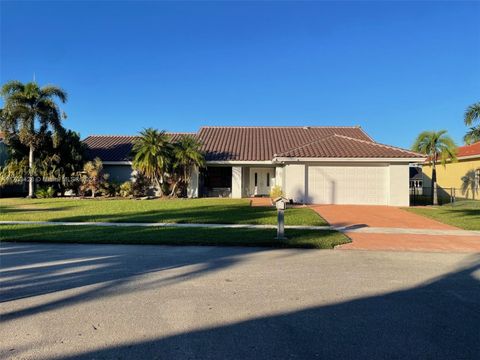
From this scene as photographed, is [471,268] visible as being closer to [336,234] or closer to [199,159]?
[336,234]

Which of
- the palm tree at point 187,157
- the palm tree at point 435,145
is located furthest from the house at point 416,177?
the palm tree at point 187,157

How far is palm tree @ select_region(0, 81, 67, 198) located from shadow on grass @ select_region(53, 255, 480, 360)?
22.9m

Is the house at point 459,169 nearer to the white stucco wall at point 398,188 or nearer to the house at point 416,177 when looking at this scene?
the house at point 416,177

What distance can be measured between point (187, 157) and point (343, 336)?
64.2ft

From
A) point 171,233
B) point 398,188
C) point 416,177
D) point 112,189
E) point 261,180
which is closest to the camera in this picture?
point 171,233

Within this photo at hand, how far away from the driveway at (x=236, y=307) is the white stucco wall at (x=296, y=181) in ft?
39.3

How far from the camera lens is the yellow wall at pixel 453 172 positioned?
84.0 feet

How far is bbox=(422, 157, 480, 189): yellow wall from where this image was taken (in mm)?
25605

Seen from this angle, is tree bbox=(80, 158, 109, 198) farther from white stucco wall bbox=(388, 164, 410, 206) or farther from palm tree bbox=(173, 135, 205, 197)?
white stucco wall bbox=(388, 164, 410, 206)

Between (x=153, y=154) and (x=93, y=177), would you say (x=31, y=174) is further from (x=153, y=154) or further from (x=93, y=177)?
(x=153, y=154)

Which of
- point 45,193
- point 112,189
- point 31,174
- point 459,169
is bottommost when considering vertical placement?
point 45,193

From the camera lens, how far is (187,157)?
22.4m

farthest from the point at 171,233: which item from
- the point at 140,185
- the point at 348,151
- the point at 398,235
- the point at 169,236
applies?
the point at 140,185

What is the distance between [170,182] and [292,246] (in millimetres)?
16507
